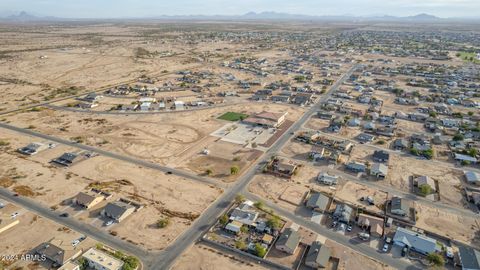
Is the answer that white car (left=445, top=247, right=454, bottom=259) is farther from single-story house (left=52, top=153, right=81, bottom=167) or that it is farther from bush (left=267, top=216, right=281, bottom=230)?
single-story house (left=52, top=153, right=81, bottom=167)

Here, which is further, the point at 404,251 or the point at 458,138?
the point at 458,138

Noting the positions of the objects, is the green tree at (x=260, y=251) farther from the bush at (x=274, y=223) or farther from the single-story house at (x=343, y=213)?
the single-story house at (x=343, y=213)

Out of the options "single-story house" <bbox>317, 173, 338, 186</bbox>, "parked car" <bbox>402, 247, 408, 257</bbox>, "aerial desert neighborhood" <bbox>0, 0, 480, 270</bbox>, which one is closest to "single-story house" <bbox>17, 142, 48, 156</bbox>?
"aerial desert neighborhood" <bbox>0, 0, 480, 270</bbox>

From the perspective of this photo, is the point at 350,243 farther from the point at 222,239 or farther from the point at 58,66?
the point at 58,66

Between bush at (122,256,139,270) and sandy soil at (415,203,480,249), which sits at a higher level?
bush at (122,256,139,270)

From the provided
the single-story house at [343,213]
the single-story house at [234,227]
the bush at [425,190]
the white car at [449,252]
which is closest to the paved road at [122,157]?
the single-story house at [234,227]

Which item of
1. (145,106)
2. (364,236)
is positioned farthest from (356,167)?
(145,106)

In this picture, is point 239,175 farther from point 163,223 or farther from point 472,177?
point 472,177

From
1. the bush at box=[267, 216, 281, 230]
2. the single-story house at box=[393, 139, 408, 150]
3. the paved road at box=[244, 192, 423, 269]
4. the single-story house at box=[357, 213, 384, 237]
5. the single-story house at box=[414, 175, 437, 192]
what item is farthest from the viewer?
the single-story house at box=[393, 139, 408, 150]
